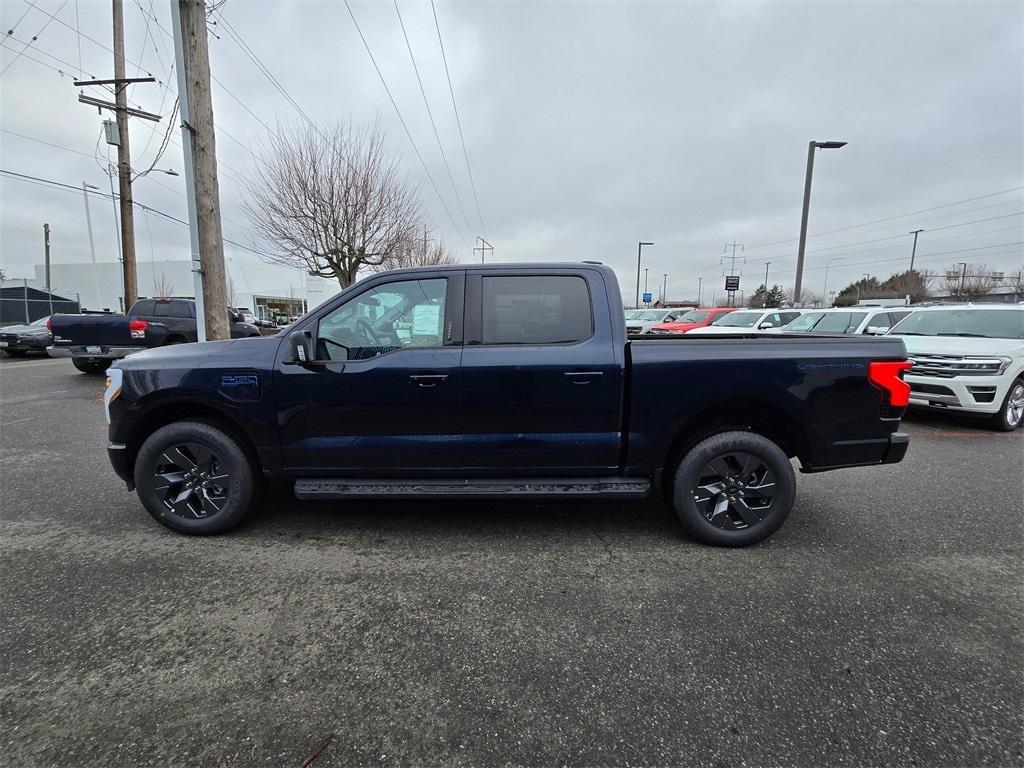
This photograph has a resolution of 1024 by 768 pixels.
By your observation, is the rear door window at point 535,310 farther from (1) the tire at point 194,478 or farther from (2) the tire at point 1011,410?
(2) the tire at point 1011,410

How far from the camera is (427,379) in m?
3.07

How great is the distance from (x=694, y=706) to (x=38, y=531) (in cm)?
443

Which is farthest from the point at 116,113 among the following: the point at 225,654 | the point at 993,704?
the point at 993,704

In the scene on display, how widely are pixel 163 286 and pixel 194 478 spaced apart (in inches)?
2520

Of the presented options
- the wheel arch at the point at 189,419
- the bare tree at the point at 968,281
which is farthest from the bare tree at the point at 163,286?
the bare tree at the point at 968,281

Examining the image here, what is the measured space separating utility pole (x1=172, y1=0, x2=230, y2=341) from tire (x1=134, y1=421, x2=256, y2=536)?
3703 millimetres

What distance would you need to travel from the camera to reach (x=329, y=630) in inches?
91.5

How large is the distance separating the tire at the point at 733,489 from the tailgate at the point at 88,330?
1188 cm

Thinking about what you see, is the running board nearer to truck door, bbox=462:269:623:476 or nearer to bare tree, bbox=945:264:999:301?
truck door, bbox=462:269:623:476

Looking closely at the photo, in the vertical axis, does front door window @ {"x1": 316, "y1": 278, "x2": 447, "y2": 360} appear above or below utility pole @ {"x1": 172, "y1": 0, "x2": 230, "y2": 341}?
below

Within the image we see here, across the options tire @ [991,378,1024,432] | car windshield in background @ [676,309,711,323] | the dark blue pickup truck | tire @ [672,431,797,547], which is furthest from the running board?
car windshield in background @ [676,309,711,323]

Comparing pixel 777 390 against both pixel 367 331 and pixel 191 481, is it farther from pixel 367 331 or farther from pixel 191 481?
pixel 191 481

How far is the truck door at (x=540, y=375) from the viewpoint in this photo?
3061 mm

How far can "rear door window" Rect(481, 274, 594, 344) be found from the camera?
3168mm
